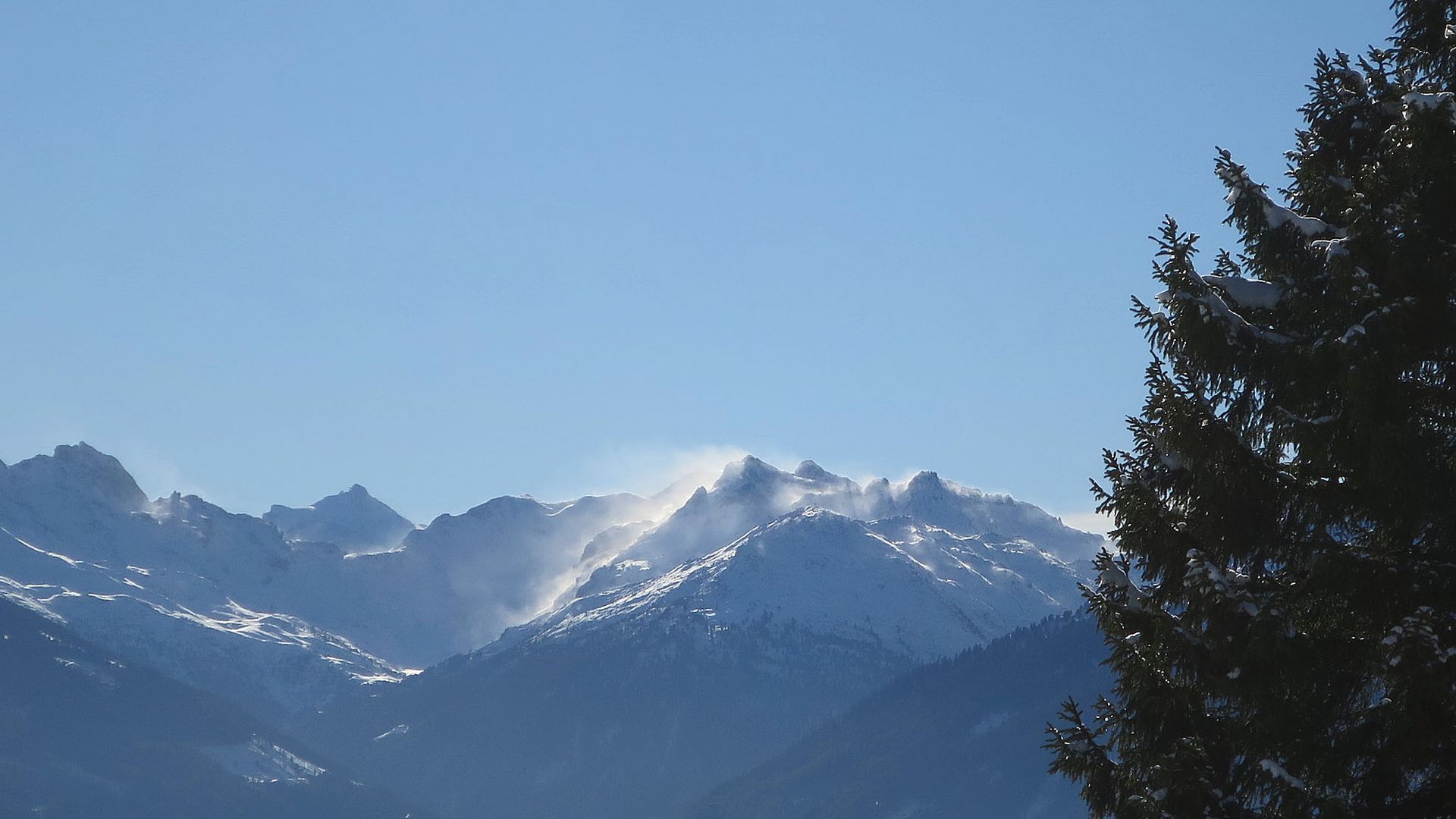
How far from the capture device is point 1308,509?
18297 millimetres

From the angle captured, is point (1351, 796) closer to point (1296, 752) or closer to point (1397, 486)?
point (1296, 752)

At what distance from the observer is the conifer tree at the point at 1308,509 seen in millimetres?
16859

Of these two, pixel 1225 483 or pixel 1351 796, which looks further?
pixel 1225 483

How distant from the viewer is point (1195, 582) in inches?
689

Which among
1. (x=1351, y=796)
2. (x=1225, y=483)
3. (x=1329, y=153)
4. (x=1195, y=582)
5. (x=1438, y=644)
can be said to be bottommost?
(x=1351, y=796)

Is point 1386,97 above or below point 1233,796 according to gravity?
above

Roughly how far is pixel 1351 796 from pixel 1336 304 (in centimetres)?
576

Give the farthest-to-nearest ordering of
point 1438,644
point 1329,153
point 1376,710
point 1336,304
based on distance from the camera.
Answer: point 1329,153, point 1336,304, point 1376,710, point 1438,644

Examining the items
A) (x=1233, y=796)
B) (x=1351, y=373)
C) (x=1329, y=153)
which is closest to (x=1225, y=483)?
(x=1351, y=373)

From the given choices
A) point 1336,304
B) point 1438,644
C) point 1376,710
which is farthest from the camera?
point 1336,304

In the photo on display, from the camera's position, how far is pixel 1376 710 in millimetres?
16938

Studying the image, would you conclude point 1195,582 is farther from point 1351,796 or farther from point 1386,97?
point 1386,97

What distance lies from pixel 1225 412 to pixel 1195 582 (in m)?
2.61

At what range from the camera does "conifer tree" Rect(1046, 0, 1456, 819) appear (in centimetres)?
1686
